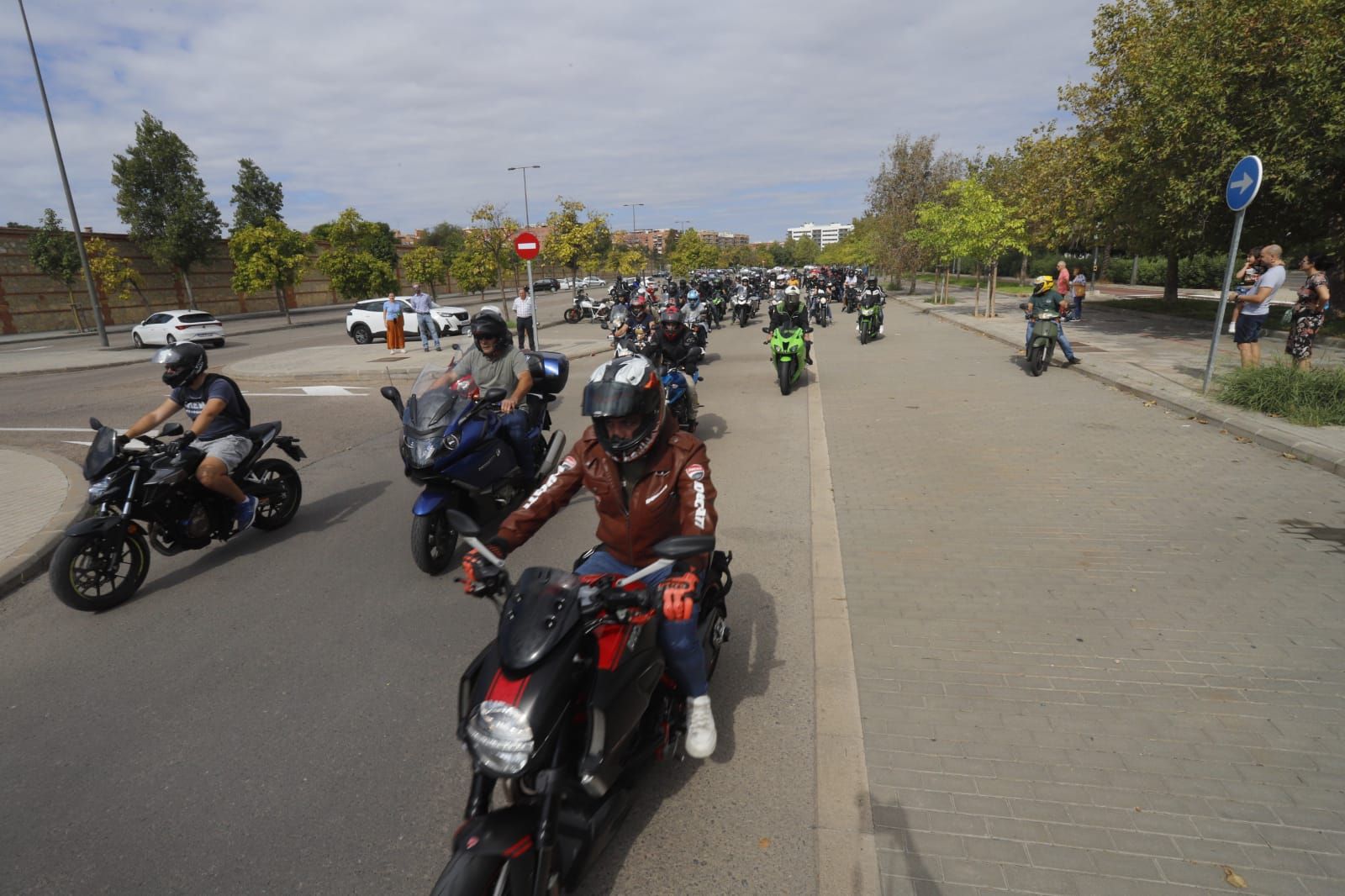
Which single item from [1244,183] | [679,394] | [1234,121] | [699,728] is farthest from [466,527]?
[1234,121]

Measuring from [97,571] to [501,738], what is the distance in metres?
4.31

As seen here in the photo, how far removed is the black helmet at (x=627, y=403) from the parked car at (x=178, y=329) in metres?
26.0

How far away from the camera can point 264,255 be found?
33.2 metres

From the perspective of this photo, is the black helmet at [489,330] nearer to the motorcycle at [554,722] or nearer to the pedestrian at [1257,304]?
the motorcycle at [554,722]

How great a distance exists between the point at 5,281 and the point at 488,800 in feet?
151

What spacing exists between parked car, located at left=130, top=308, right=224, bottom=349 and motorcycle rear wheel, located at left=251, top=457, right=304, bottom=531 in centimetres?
2159

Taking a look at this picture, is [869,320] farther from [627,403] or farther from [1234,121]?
[627,403]

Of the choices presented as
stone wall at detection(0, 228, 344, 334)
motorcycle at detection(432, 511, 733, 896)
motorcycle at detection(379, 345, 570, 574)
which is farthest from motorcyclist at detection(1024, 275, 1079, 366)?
stone wall at detection(0, 228, 344, 334)

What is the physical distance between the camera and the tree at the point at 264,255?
A: 108ft

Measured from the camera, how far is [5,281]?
33.4m

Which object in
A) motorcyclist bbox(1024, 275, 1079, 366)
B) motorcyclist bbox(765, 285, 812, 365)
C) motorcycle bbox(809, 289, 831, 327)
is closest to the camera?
motorcyclist bbox(765, 285, 812, 365)

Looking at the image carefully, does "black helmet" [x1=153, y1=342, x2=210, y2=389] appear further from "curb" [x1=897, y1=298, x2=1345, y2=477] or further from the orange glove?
"curb" [x1=897, y1=298, x2=1345, y2=477]

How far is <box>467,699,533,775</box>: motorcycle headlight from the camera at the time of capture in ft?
6.23

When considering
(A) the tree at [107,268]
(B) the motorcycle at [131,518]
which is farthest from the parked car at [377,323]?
(B) the motorcycle at [131,518]
